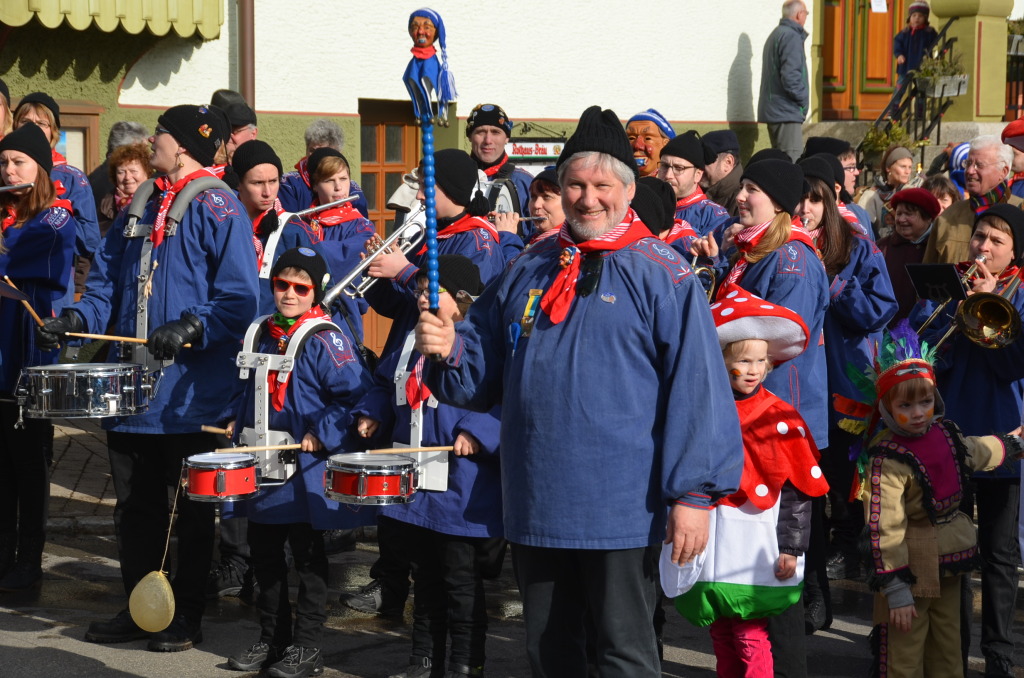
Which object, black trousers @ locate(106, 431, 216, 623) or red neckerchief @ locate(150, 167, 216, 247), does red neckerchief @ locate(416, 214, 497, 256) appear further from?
black trousers @ locate(106, 431, 216, 623)

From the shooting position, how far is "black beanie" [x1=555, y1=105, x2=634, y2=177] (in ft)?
13.2

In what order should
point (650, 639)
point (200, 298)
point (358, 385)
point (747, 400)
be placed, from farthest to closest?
point (200, 298)
point (358, 385)
point (747, 400)
point (650, 639)

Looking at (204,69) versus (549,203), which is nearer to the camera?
(549,203)

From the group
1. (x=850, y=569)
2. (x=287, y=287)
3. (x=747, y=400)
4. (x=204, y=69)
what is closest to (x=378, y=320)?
(x=204, y=69)

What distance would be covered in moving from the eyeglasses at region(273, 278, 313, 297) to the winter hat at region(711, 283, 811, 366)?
5.49 feet

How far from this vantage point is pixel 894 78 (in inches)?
684

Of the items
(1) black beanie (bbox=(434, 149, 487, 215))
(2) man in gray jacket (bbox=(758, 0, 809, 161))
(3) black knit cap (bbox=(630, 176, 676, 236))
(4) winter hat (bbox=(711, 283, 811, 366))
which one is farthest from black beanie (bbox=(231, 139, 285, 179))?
(2) man in gray jacket (bbox=(758, 0, 809, 161))

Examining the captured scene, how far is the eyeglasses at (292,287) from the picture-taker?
5.59 m

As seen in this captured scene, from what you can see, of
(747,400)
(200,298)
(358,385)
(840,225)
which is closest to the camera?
(747,400)

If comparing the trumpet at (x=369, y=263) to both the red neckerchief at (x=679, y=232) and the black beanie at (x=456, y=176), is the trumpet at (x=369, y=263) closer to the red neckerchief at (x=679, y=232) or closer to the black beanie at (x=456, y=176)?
the black beanie at (x=456, y=176)

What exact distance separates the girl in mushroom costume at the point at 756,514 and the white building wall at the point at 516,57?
25.8ft

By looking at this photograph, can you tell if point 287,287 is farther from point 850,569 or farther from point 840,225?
point 850,569

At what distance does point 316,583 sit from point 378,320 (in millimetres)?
7396

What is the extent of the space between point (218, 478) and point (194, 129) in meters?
1.67
